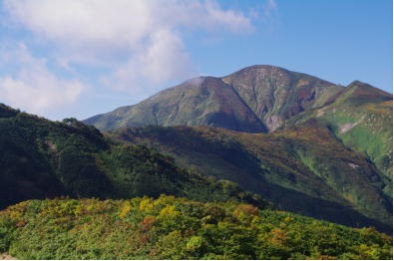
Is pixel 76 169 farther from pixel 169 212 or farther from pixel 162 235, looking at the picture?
pixel 162 235

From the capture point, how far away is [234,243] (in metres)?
27.7

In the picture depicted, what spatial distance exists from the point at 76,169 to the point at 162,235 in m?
110

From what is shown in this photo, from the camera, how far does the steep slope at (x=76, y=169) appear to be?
128125 mm

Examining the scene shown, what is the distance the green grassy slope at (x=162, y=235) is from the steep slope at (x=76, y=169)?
92.5m

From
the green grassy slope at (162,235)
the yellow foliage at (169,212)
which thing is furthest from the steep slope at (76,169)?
the yellow foliage at (169,212)

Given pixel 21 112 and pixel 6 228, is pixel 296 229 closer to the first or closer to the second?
pixel 6 228

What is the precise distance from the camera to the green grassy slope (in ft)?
88.3

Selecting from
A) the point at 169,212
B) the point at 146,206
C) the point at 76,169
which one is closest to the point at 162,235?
the point at 169,212

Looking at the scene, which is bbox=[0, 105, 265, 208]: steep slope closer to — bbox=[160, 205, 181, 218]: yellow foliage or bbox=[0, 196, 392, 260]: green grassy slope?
bbox=[0, 196, 392, 260]: green grassy slope

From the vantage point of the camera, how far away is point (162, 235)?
28375 millimetres

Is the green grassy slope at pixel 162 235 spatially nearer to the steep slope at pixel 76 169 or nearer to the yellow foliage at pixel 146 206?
the yellow foliage at pixel 146 206

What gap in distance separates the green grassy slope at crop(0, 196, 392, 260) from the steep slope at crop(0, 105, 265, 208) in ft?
303

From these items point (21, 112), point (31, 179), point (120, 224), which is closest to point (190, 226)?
point (120, 224)

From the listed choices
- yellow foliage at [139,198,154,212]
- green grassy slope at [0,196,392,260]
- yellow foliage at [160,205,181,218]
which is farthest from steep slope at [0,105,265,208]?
yellow foliage at [160,205,181,218]
